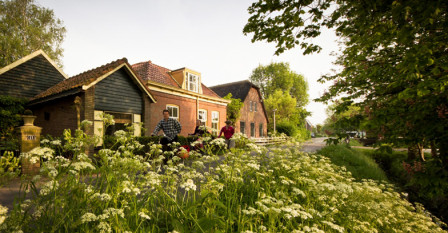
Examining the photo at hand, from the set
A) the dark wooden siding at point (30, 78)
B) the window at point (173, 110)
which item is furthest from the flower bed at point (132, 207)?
the dark wooden siding at point (30, 78)

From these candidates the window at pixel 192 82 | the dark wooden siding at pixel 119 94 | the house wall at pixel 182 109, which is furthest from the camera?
the window at pixel 192 82

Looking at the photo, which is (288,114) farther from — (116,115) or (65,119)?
(65,119)

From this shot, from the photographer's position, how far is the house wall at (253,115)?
2392 centimetres

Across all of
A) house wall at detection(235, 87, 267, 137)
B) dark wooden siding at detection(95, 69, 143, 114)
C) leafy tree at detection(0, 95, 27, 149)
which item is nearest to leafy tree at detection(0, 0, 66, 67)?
leafy tree at detection(0, 95, 27, 149)

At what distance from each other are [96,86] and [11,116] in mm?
5057

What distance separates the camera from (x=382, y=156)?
12.6 m

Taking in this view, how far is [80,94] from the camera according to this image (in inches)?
360

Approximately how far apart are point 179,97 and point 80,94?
6.72 metres

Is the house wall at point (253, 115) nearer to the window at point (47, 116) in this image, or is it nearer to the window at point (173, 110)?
the window at point (173, 110)

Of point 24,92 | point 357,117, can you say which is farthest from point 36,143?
point 24,92

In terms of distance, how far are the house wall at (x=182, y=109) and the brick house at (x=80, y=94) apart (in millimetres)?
875

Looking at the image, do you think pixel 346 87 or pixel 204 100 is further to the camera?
pixel 204 100

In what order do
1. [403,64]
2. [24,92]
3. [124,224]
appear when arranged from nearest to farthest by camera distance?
1. [124,224]
2. [403,64]
3. [24,92]

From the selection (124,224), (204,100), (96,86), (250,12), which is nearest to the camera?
(124,224)
